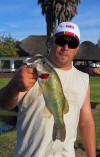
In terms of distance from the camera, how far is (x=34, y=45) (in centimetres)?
5041

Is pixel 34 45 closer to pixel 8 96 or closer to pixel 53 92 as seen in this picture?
pixel 8 96

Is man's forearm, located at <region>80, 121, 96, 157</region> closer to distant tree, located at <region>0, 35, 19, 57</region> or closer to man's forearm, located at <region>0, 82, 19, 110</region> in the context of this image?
man's forearm, located at <region>0, 82, 19, 110</region>

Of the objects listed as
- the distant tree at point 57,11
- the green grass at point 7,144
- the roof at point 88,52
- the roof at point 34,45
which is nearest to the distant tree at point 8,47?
the roof at point 34,45

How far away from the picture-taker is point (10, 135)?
710 cm

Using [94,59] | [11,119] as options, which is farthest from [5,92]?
[94,59]

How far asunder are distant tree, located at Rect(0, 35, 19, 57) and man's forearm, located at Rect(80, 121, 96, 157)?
51.9 m

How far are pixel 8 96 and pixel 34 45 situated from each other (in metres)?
49.0

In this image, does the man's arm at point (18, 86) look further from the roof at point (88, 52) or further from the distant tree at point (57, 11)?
the roof at point (88, 52)

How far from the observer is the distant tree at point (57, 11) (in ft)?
84.0

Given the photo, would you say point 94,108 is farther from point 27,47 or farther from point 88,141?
point 27,47

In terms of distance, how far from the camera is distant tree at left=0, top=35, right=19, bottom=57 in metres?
54.4

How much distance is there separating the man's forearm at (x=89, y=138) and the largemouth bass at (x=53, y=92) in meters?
0.53

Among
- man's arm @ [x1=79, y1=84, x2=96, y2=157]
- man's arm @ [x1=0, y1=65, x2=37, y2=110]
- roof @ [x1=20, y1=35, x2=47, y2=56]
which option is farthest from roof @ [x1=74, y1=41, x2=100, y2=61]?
man's arm @ [x1=0, y1=65, x2=37, y2=110]

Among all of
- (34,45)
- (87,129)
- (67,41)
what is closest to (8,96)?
(67,41)
